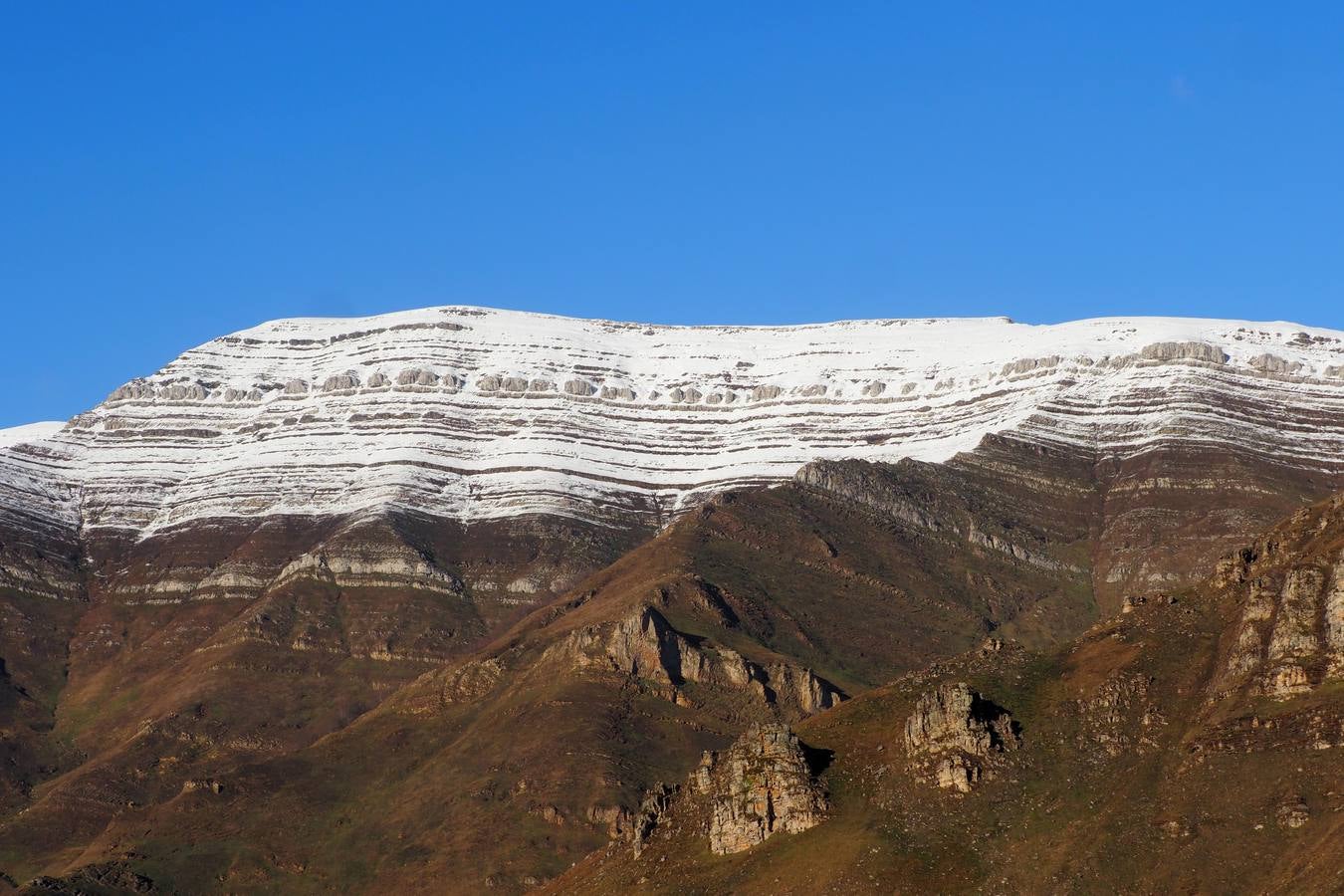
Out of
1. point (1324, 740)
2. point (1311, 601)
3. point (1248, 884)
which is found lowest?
point (1248, 884)

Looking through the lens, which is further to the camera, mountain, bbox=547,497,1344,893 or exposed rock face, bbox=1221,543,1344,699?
exposed rock face, bbox=1221,543,1344,699

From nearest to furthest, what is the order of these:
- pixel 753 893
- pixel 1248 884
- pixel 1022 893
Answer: pixel 1248 884, pixel 1022 893, pixel 753 893

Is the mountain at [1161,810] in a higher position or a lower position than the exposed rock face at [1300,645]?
lower

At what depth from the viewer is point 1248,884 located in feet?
556

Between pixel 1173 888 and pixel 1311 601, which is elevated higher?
pixel 1311 601

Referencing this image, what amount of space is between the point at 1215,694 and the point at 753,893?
143 ft

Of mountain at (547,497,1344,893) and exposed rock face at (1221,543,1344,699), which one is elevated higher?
exposed rock face at (1221,543,1344,699)

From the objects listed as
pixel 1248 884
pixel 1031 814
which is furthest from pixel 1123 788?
pixel 1248 884

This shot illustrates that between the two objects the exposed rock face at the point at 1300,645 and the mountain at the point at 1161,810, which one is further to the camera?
the exposed rock face at the point at 1300,645

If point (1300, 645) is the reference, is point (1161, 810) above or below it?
below

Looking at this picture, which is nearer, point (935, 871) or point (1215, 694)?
point (935, 871)

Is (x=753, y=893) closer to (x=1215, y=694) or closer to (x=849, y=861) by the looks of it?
(x=849, y=861)

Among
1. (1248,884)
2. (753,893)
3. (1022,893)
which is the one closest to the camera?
(1248,884)

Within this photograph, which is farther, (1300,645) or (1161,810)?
(1300,645)
